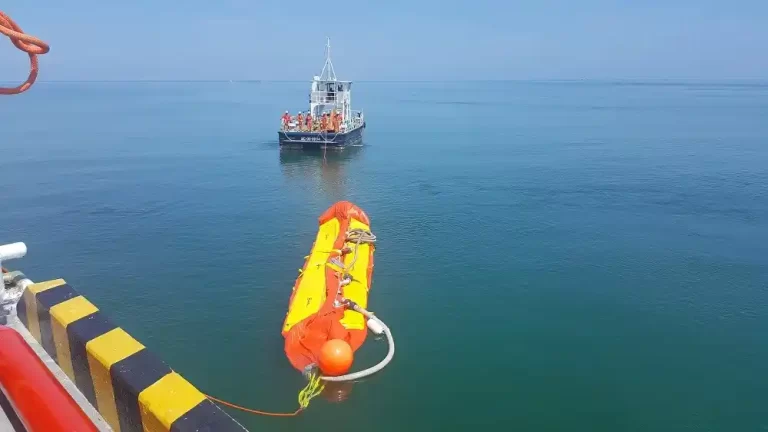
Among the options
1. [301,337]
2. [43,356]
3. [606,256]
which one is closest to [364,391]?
[301,337]

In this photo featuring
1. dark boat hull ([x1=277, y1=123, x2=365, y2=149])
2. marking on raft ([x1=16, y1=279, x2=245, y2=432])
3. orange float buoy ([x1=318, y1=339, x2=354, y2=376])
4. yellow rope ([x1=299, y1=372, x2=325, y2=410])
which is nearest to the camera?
marking on raft ([x1=16, y1=279, x2=245, y2=432])

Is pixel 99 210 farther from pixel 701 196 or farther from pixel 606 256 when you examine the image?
pixel 701 196

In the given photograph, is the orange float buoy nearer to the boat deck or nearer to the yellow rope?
the yellow rope

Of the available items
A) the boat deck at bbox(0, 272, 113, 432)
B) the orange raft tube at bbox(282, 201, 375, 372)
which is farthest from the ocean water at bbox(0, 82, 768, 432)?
the boat deck at bbox(0, 272, 113, 432)

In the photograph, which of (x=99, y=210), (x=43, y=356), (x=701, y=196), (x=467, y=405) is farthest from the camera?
(x=701, y=196)

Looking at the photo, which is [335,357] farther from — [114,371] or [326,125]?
[326,125]

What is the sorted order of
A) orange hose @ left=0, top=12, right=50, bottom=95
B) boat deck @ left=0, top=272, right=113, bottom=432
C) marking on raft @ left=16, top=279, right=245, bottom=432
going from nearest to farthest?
1. orange hose @ left=0, top=12, right=50, bottom=95
2. marking on raft @ left=16, top=279, right=245, bottom=432
3. boat deck @ left=0, top=272, right=113, bottom=432
